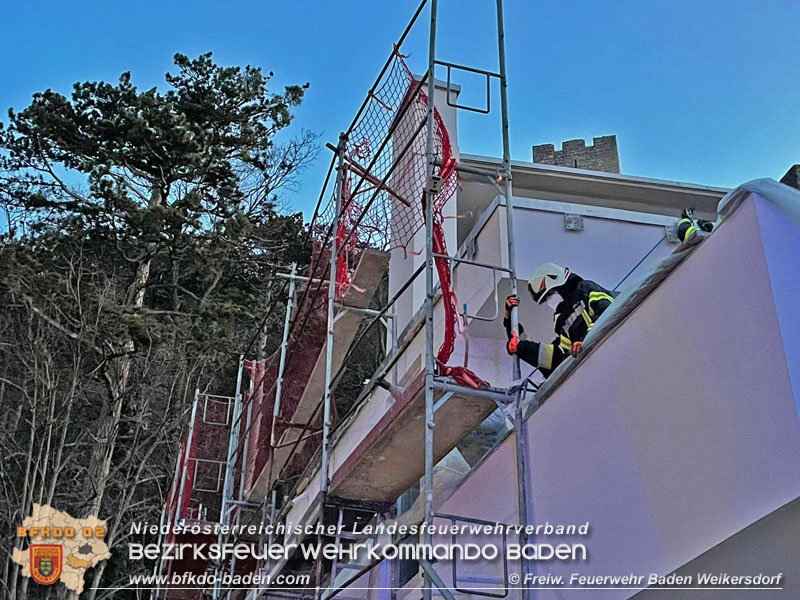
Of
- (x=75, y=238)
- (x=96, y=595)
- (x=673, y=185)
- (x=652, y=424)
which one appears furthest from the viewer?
(x=75, y=238)

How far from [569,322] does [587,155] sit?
8476 mm

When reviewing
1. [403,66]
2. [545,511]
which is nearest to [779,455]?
[545,511]

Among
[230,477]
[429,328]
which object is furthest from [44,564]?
[429,328]

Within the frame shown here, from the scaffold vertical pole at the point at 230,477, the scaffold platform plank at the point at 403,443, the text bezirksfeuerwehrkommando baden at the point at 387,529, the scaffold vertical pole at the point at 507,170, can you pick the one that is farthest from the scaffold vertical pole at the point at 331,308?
the scaffold vertical pole at the point at 230,477

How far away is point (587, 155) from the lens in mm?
13883

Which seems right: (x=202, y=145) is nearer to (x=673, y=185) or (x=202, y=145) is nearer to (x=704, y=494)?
Result: (x=673, y=185)

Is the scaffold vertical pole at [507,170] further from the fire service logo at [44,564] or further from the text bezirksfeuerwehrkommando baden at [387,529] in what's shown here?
the fire service logo at [44,564]

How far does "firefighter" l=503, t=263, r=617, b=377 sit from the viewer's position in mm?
5504

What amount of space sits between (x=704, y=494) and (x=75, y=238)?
2269 centimetres

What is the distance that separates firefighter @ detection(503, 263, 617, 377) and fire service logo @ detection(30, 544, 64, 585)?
657 inches

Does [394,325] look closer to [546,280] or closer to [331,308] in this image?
[331,308]

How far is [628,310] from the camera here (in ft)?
14.4

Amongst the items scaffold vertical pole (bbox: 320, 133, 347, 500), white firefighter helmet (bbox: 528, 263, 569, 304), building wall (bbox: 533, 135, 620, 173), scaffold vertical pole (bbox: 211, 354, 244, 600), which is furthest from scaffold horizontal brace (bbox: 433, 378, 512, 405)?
building wall (bbox: 533, 135, 620, 173)

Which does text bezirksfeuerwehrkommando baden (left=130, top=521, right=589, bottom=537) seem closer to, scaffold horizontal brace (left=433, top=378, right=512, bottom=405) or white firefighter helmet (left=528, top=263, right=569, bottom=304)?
scaffold horizontal brace (left=433, top=378, right=512, bottom=405)
